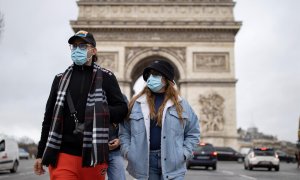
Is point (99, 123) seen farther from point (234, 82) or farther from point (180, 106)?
point (234, 82)

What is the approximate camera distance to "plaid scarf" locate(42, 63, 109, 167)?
4219mm

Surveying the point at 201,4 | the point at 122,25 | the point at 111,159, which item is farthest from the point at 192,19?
the point at 111,159

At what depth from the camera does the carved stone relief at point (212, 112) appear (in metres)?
36.2

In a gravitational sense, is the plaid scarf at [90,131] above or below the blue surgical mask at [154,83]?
below

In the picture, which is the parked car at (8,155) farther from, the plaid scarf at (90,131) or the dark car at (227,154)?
the dark car at (227,154)

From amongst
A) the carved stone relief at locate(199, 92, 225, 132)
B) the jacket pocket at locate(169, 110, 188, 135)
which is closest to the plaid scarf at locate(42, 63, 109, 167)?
the jacket pocket at locate(169, 110, 188, 135)

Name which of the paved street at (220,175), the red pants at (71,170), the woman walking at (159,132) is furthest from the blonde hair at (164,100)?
the paved street at (220,175)

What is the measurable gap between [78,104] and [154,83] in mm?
850

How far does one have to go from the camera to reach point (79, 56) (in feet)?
15.1

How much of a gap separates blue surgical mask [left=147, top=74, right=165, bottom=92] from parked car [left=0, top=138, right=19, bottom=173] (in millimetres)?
13529

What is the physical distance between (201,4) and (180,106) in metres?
35.0

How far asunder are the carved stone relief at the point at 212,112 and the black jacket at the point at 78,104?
32.0 meters

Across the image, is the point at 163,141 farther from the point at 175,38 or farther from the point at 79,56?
the point at 175,38

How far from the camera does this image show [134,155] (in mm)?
4562
